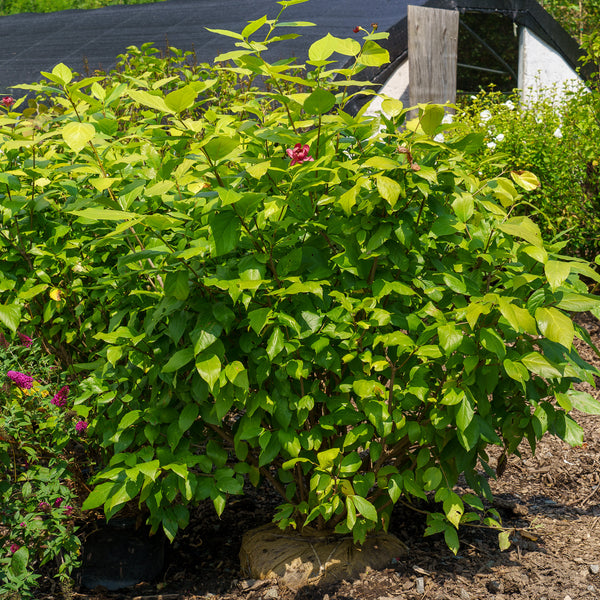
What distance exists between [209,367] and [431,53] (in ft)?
17.4

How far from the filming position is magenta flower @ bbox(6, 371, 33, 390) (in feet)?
7.72

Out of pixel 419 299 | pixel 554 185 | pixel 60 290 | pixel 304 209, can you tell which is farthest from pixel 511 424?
pixel 554 185

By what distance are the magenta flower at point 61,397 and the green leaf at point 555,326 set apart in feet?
5.54

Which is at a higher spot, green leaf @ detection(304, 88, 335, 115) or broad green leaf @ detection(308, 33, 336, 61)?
broad green leaf @ detection(308, 33, 336, 61)

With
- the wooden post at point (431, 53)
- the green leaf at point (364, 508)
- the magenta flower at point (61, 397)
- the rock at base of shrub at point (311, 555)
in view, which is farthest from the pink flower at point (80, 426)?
the wooden post at point (431, 53)

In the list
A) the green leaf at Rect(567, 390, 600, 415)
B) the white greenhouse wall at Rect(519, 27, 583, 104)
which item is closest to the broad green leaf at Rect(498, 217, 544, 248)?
the green leaf at Rect(567, 390, 600, 415)

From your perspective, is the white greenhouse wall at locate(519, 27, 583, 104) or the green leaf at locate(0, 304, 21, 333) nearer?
the green leaf at locate(0, 304, 21, 333)

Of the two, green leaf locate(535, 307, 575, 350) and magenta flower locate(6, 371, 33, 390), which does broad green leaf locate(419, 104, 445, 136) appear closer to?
green leaf locate(535, 307, 575, 350)

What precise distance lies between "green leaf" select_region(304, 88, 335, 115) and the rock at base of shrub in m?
1.55

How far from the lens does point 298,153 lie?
2.09 m

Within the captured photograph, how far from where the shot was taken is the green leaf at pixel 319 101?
1949mm

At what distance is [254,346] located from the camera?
213cm

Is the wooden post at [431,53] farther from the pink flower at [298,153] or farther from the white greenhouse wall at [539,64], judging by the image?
the pink flower at [298,153]

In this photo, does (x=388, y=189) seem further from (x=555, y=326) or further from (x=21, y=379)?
(x=21, y=379)
